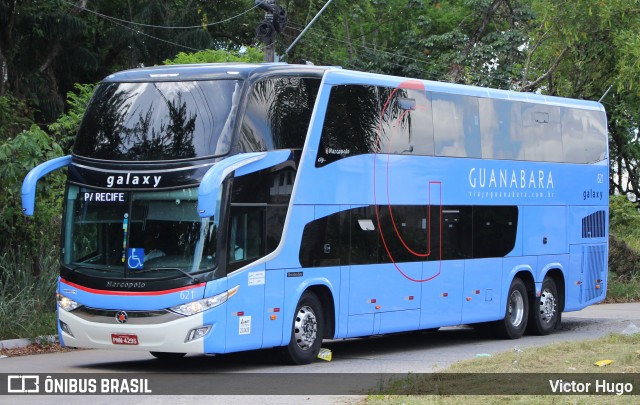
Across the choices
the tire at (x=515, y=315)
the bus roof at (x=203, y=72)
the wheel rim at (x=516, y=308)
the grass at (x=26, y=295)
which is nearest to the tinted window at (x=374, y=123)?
the bus roof at (x=203, y=72)

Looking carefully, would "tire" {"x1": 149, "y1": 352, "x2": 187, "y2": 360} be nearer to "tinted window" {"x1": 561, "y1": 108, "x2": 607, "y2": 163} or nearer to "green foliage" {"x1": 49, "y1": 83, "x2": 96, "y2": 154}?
"green foliage" {"x1": 49, "y1": 83, "x2": 96, "y2": 154}

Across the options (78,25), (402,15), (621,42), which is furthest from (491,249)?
(402,15)

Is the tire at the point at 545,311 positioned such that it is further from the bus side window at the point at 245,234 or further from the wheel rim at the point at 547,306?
the bus side window at the point at 245,234

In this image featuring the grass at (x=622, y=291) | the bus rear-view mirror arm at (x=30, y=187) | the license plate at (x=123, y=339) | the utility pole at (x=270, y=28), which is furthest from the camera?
the grass at (x=622, y=291)

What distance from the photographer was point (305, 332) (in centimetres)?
1595

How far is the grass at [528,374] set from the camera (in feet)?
35.8

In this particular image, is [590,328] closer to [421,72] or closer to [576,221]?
[576,221]

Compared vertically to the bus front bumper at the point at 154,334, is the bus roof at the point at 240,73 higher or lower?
higher

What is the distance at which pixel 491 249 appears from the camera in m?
20.0

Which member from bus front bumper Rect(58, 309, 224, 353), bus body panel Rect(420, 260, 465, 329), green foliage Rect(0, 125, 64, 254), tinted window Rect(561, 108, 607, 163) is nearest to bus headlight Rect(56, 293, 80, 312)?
bus front bumper Rect(58, 309, 224, 353)

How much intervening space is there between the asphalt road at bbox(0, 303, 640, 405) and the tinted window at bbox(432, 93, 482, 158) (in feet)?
11.0

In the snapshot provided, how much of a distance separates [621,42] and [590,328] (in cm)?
1060

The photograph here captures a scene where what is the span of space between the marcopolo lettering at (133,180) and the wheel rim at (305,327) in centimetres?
286

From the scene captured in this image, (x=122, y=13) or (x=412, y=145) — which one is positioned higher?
(x=122, y=13)
